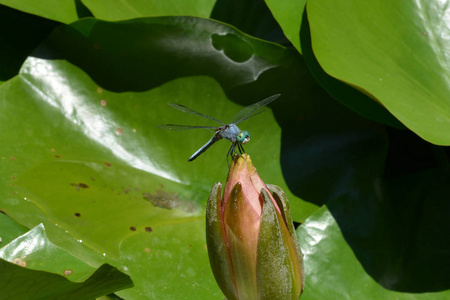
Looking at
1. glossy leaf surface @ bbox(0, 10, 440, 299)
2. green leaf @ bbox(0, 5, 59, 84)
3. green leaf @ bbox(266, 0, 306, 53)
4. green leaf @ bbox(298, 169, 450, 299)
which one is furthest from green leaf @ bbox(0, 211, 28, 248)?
green leaf @ bbox(266, 0, 306, 53)

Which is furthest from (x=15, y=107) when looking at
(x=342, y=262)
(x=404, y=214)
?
(x=404, y=214)

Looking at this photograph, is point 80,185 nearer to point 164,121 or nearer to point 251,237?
point 164,121

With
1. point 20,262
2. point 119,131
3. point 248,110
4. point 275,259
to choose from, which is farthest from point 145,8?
point 275,259

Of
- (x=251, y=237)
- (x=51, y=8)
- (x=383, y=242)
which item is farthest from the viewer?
(x=51, y=8)

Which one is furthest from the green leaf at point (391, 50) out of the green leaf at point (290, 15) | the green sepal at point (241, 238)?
the green sepal at point (241, 238)

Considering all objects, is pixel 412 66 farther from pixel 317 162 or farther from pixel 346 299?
pixel 346 299

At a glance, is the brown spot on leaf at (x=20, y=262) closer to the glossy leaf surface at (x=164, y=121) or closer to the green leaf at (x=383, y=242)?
the glossy leaf surface at (x=164, y=121)
